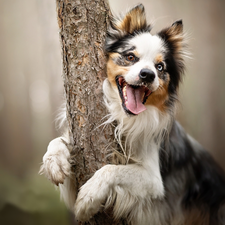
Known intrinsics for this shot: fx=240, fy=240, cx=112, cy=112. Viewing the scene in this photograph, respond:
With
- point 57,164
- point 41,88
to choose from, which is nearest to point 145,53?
point 57,164

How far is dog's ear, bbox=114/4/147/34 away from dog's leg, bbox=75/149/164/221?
1020 mm

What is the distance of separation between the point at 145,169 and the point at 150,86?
1.97 feet

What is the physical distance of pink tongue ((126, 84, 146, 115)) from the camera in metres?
1.65

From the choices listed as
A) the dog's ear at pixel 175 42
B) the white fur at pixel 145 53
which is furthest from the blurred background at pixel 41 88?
the white fur at pixel 145 53

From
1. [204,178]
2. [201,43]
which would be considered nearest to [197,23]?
[201,43]

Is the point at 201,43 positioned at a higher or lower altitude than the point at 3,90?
higher

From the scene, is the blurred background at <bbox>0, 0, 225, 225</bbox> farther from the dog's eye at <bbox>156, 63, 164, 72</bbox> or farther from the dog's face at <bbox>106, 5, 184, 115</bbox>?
the dog's eye at <bbox>156, 63, 164, 72</bbox>

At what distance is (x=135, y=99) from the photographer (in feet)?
5.56

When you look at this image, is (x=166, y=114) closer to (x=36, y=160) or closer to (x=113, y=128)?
(x=113, y=128)

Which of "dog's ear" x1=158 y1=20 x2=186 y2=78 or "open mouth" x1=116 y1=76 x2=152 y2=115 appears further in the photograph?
"dog's ear" x1=158 y1=20 x2=186 y2=78

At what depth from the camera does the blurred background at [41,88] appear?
3.53 metres

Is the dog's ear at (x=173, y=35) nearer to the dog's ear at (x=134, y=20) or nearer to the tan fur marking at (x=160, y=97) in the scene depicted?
the dog's ear at (x=134, y=20)

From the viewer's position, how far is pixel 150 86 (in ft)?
5.32

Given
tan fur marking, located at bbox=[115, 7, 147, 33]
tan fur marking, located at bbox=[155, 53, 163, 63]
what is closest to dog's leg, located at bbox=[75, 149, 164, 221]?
tan fur marking, located at bbox=[155, 53, 163, 63]
